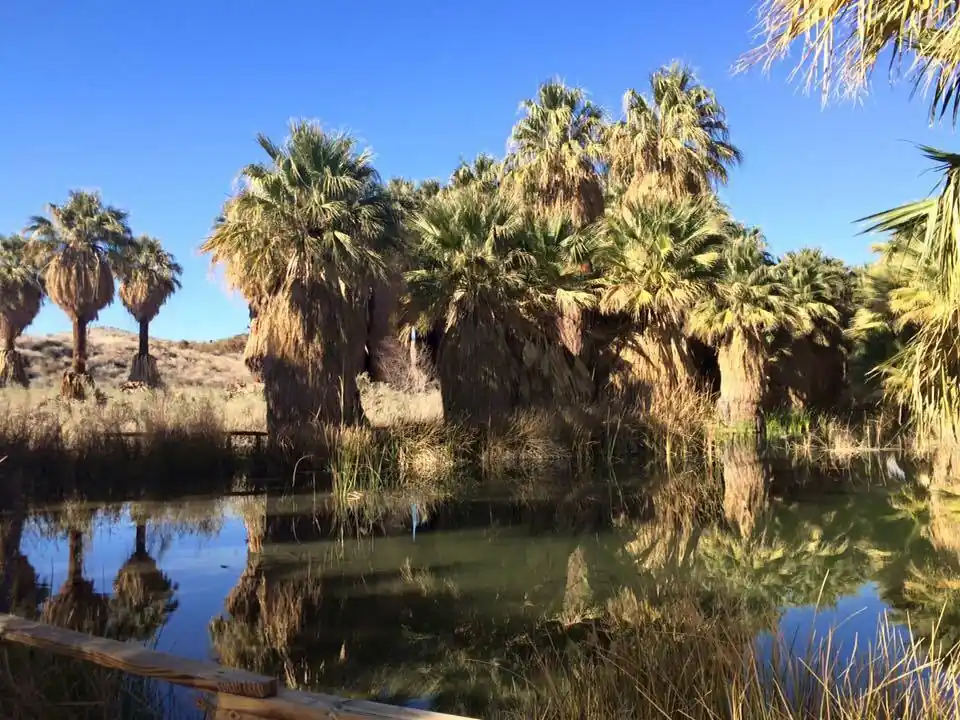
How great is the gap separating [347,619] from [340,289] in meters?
9.80

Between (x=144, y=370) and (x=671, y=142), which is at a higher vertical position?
(x=671, y=142)

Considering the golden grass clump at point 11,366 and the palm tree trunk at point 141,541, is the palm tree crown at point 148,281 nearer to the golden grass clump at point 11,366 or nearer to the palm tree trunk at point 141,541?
the golden grass clump at point 11,366

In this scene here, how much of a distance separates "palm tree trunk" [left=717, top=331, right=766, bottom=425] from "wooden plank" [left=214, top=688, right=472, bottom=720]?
20.3m

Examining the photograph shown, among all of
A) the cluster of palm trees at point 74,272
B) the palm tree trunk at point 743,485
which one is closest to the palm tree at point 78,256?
the cluster of palm trees at point 74,272

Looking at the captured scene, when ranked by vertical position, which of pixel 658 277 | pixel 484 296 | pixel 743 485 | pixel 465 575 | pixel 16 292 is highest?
pixel 16 292

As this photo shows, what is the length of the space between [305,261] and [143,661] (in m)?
12.6

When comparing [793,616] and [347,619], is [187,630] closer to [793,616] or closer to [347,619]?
[347,619]

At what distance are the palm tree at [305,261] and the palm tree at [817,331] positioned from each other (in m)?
13.1

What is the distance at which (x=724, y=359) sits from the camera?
22.7m

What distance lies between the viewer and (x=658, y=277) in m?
19.7

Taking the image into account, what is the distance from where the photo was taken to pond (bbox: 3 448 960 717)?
5941 mm

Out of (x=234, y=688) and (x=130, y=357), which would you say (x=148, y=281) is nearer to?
(x=130, y=357)

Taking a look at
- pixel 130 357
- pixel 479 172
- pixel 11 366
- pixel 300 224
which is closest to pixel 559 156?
pixel 479 172

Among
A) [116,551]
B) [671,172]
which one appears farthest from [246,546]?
[671,172]
